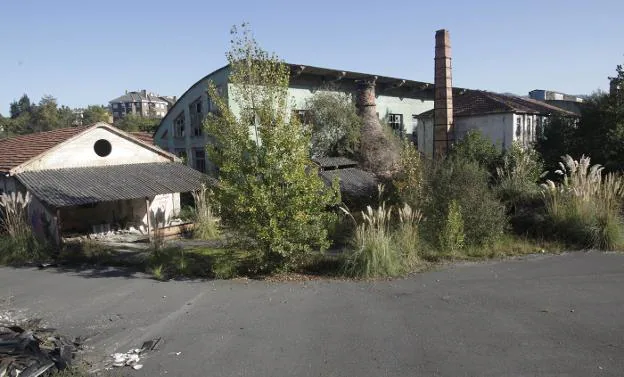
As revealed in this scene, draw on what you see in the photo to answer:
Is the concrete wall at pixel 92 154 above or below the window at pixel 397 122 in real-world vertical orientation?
below

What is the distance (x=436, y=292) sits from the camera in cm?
880

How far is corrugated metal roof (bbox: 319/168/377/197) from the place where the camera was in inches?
738

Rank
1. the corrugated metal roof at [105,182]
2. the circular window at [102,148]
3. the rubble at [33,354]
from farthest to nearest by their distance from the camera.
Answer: the circular window at [102,148] < the corrugated metal roof at [105,182] < the rubble at [33,354]

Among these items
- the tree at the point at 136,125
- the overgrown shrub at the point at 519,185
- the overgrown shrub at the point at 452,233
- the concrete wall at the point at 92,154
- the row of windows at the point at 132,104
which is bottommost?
the overgrown shrub at the point at 452,233

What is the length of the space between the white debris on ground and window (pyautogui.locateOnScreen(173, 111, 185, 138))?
77.1 ft

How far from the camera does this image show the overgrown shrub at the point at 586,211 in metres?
11.4

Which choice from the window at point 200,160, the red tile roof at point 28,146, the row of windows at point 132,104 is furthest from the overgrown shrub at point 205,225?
the row of windows at point 132,104

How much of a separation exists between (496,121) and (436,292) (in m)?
19.5

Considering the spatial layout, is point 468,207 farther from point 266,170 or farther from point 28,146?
point 28,146

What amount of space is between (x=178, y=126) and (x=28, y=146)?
33.6 feet

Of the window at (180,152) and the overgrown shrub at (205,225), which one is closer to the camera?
the overgrown shrub at (205,225)

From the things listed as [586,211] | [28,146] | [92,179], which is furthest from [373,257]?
[28,146]

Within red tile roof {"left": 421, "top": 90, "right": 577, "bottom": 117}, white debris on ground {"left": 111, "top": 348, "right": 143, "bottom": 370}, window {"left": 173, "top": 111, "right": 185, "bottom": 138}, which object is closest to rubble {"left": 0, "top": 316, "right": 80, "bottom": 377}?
white debris on ground {"left": 111, "top": 348, "right": 143, "bottom": 370}

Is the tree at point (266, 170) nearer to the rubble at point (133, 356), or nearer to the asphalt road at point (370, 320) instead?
the asphalt road at point (370, 320)
